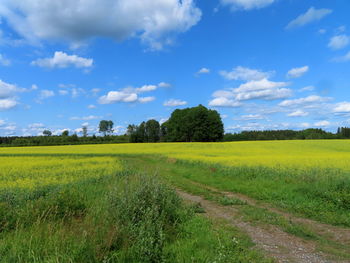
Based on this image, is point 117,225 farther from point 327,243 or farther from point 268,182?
point 268,182

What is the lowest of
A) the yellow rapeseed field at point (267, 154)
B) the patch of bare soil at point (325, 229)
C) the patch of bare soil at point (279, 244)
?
the patch of bare soil at point (325, 229)

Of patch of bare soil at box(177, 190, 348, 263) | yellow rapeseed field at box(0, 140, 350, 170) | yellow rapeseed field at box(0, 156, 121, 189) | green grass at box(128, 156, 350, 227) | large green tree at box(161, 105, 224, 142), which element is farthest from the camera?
large green tree at box(161, 105, 224, 142)

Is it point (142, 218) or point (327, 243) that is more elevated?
point (142, 218)

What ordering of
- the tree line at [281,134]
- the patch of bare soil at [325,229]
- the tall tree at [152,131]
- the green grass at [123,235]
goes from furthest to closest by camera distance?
1. the tall tree at [152,131]
2. the tree line at [281,134]
3. the patch of bare soil at [325,229]
4. the green grass at [123,235]

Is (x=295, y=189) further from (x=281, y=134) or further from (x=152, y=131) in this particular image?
(x=281, y=134)

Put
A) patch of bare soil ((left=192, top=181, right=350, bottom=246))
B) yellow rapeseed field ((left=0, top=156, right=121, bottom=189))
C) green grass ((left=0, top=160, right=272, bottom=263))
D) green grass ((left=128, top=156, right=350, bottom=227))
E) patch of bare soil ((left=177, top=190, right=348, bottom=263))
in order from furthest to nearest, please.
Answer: yellow rapeseed field ((left=0, top=156, right=121, bottom=189)), green grass ((left=128, top=156, right=350, bottom=227)), patch of bare soil ((left=192, top=181, right=350, bottom=246)), patch of bare soil ((left=177, top=190, right=348, bottom=263)), green grass ((left=0, top=160, right=272, bottom=263))

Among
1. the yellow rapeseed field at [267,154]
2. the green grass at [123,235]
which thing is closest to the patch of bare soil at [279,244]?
the green grass at [123,235]

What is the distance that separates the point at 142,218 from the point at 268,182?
30.4 ft

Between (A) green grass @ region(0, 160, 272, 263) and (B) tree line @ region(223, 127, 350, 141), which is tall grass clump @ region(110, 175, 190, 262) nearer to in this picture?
(A) green grass @ region(0, 160, 272, 263)

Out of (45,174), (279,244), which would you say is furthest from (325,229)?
(45,174)

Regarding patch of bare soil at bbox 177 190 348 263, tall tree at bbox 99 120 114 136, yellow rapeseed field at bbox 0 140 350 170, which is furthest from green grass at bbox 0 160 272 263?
tall tree at bbox 99 120 114 136

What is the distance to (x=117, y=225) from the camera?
17.0ft

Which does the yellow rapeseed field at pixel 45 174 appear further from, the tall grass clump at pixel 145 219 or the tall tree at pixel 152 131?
the tall tree at pixel 152 131

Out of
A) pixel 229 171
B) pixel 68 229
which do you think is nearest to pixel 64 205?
pixel 68 229
